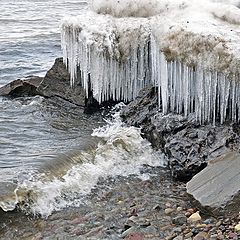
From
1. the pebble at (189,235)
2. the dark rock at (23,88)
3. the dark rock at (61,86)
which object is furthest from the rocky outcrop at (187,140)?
the dark rock at (23,88)

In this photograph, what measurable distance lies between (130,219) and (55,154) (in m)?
2.55

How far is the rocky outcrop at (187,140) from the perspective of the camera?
26.2ft

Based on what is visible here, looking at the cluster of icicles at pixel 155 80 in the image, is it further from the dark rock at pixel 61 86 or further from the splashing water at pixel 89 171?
the splashing water at pixel 89 171

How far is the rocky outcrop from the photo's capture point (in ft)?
26.2

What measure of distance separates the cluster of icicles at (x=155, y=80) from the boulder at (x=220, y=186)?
1049mm

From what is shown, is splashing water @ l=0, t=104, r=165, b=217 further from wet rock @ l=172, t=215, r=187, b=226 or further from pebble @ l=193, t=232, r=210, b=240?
pebble @ l=193, t=232, r=210, b=240

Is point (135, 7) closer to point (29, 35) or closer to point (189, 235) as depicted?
point (189, 235)

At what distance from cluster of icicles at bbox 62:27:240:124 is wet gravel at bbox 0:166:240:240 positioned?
4.37 ft

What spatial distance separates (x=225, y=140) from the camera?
8000mm

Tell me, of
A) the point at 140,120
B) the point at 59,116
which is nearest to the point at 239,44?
the point at 140,120

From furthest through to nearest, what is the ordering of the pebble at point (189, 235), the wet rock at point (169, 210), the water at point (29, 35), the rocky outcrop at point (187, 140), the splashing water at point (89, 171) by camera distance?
the water at point (29, 35) → the rocky outcrop at point (187, 140) → the splashing water at point (89, 171) → the wet rock at point (169, 210) → the pebble at point (189, 235)

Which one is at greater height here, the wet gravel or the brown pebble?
the brown pebble

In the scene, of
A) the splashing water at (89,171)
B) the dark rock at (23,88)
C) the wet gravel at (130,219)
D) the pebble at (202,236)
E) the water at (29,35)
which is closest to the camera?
Result: the pebble at (202,236)

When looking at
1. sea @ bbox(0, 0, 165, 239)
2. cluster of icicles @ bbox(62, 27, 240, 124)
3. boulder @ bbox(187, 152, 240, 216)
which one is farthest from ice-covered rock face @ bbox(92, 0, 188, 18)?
boulder @ bbox(187, 152, 240, 216)
